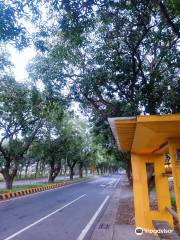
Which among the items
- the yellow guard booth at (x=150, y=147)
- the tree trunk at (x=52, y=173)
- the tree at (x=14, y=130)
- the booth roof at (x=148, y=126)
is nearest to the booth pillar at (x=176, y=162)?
the yellow guard booth at (x=150, y=147)

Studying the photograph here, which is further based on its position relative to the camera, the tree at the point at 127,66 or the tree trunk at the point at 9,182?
the tree trunk at the point at 9,182

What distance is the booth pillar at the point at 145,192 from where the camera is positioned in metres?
8.85

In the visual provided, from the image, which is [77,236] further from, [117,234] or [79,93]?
[79,93]

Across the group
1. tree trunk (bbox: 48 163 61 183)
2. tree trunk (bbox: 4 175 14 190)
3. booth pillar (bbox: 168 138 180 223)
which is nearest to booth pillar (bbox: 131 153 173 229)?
booth pillar (bbox: 168 138 180 223)

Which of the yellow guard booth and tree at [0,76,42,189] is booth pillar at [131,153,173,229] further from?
tree at [0,76,42,189]

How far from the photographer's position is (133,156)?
9070mm

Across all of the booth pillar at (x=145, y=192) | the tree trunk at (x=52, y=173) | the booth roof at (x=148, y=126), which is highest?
→ the tree trunk at (x=52, y=173)

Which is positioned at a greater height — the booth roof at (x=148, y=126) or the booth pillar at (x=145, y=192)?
the booth roof at (x=148, y=126)

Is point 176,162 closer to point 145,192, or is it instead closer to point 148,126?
point 148,126

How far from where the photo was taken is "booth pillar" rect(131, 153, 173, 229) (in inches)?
348

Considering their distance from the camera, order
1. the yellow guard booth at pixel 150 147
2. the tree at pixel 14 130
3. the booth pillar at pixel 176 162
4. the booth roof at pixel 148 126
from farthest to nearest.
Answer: the tree at pixel 14 130 → the booth pillar at pixel 176 162 → the yellow guard booth at pixel 150 147 → the booth roof at pixel 148 126

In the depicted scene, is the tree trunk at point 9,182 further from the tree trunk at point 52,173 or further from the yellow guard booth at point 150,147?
the yellow guard booth at point 150,147

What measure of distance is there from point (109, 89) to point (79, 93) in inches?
79.0

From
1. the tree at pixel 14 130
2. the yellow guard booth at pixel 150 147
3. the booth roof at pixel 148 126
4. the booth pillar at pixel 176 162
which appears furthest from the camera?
the tree at pixel 14 130
